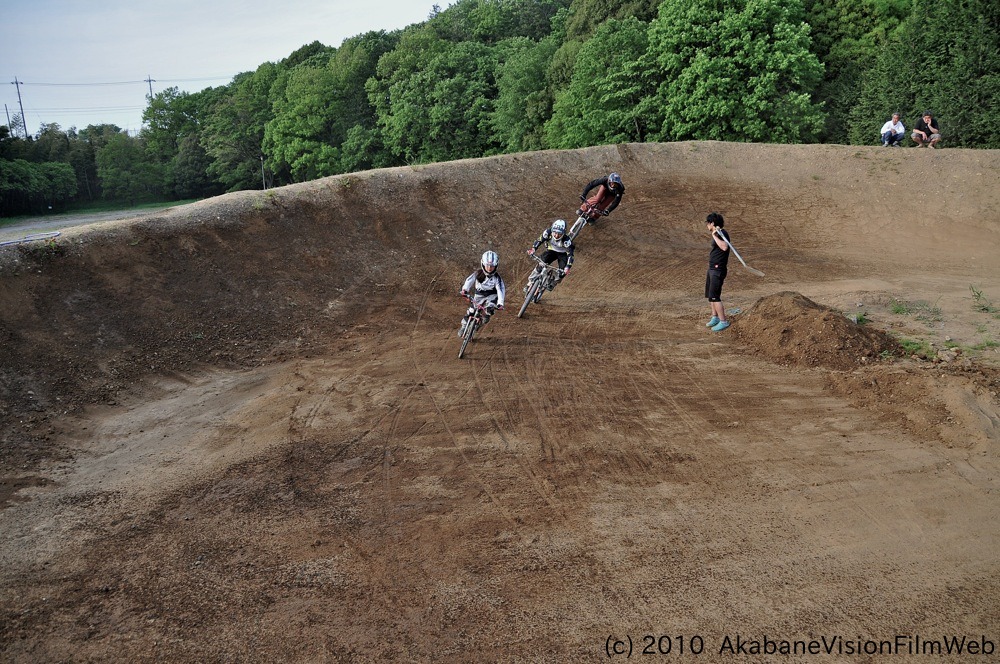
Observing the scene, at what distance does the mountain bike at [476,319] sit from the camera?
1272 cm

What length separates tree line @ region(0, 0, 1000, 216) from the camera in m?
32.1

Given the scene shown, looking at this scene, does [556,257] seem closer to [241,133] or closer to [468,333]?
[468,333]

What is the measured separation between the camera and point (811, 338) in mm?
12172

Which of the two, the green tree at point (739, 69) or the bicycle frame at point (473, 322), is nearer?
the bicycle frame at point (473, 322)

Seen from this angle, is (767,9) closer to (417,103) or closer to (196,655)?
(417,103)

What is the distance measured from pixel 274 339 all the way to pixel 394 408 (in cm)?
497

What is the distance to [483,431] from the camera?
10102 mm

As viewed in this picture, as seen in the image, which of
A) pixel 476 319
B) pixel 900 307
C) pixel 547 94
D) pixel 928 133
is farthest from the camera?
pixel 547 94

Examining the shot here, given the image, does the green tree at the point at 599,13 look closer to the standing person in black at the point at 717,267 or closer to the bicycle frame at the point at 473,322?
the standing person in black at the point at 717,267

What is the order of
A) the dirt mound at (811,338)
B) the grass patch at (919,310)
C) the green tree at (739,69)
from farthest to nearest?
1. the green tree at (739,69)
2. the grass patch at (919,310)
3. the dirt mound at (811,338)

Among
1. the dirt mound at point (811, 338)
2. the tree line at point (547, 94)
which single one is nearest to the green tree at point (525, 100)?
the tree line at point (547, 94)

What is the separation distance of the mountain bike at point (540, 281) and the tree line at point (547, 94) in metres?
22.7

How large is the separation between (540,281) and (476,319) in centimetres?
297

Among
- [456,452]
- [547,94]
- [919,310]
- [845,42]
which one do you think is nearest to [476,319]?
[456,452]
